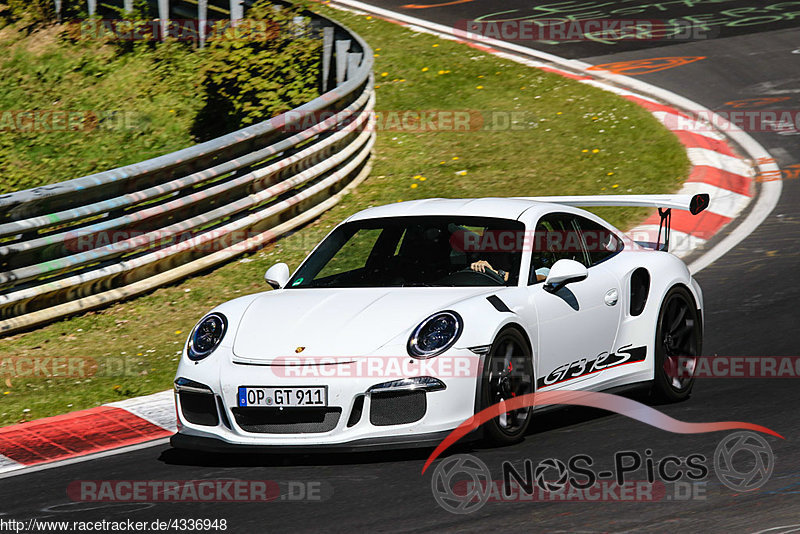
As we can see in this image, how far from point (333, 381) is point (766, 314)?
425cm

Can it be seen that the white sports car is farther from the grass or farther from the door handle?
the grass

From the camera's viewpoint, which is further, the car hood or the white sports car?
the car hood

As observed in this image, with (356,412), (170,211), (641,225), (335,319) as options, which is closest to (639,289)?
(335,319)

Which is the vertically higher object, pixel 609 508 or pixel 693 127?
pixel 609 508

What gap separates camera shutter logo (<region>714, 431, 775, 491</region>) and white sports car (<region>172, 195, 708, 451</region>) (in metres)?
1.01

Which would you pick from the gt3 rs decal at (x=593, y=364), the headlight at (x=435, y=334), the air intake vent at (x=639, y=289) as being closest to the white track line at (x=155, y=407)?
the headlight at (x=435, y=334)

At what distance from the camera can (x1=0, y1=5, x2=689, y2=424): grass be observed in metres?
8.71

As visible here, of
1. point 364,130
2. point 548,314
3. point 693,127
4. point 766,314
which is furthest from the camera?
point 693,127

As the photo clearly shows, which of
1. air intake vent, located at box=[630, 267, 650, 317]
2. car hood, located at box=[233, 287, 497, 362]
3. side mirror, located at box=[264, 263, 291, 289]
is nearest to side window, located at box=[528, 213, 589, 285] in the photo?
air intake vent, located at box=[630, 267, 650, 317]

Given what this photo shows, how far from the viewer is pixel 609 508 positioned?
5.04 metres

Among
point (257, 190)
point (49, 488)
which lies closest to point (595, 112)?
point (257, 190)

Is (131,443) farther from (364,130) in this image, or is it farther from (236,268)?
(364,130)

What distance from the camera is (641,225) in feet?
37.5

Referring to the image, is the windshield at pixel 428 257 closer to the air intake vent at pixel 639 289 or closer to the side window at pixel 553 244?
the side window at pixel 553 244
